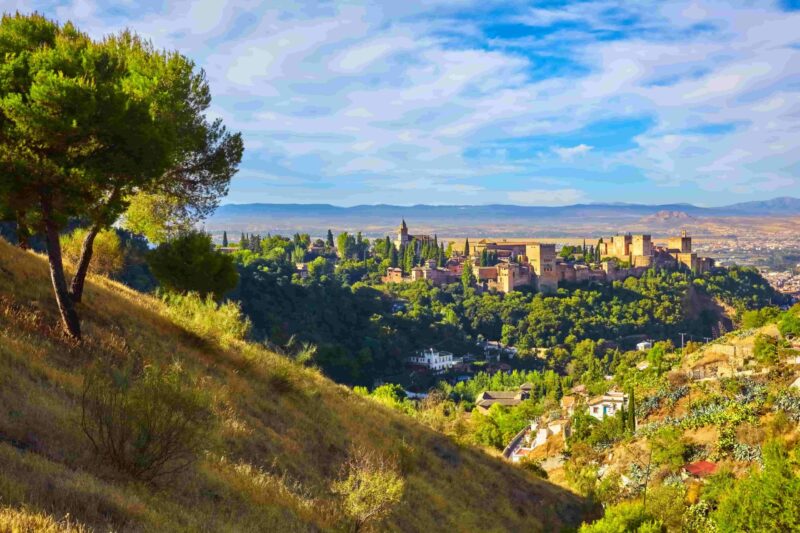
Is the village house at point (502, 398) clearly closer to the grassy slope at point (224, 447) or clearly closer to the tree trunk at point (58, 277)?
the grassy slope at point (224, 447)

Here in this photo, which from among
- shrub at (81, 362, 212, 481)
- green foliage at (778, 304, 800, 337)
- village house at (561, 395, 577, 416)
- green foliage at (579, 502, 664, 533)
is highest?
shrub at (81, 362, 212, 481)

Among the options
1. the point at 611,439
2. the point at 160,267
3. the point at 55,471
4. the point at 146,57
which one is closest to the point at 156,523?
the point at 55,471

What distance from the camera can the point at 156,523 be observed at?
452 centimetres

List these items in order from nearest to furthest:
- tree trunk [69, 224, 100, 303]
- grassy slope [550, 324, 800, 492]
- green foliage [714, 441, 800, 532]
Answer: tree trunk [69, 224, 100, 303], green foliage [714, 441, 800, 532], grassy slope [550, 324, 800, 492]

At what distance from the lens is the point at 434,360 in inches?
2302

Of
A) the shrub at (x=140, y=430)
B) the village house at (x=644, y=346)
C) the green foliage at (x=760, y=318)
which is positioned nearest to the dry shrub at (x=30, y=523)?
the shrub at (x=140, y=430)

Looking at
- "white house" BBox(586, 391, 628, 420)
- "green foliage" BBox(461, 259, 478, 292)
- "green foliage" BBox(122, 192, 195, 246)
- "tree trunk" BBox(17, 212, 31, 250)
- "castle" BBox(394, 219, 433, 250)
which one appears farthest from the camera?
"castle" BBox(394, 219, 433, 250)

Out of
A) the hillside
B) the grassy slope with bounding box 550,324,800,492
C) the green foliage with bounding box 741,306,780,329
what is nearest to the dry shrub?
the hillside

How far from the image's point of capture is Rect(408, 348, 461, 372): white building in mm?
57344

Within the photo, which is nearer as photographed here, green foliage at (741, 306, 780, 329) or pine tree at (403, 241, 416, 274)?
green foliage at (741, 306, 780, 329)

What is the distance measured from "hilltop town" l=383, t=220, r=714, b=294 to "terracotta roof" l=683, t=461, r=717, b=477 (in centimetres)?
6160

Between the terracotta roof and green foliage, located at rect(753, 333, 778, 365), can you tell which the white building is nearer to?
green foliage, located at rect(753, 333, 778, 365)

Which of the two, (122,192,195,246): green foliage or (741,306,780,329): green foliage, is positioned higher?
(122,192,195,246): green foliage

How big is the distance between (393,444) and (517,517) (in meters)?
2.85
